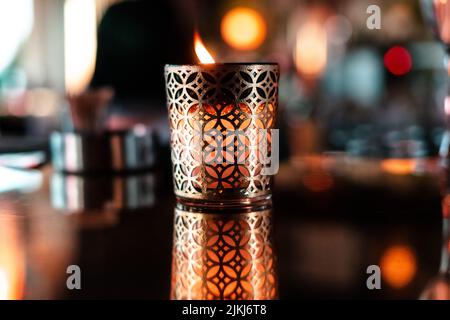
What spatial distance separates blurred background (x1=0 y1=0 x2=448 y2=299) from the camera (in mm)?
422

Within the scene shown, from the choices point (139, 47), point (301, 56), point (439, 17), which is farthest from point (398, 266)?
point (301, 56)

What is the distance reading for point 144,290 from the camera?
37cm

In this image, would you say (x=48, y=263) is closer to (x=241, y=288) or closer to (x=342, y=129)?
(x=241, y=288)

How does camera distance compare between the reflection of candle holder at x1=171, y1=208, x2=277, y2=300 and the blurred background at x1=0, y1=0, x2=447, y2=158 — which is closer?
the reflection of candle holder at x1=171, y1=208, x2=277, y2=300

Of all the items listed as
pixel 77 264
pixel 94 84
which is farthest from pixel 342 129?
pixel 77 264

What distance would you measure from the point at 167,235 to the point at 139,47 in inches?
97.5

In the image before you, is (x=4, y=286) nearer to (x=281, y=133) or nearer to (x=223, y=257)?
(x=223, y=257)

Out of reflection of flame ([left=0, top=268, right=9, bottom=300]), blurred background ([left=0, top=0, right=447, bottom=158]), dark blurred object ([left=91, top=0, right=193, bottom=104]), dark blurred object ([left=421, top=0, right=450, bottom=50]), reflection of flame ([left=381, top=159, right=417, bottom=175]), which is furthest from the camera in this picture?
blurred background ([left=0, top=0, right=447, bottom=158])

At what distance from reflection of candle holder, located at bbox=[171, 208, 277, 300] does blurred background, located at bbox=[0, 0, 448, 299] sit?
11 mm

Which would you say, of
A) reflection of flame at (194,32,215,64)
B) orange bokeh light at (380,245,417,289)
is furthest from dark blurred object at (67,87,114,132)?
orange bokeh light at (380,245,417,289)

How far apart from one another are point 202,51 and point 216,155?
13 centimetres

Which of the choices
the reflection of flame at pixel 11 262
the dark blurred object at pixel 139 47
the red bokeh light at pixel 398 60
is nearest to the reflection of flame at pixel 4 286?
the reflection of flame at pixel 11 262

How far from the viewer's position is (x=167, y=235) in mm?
498
